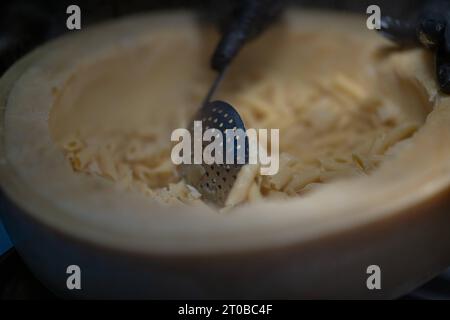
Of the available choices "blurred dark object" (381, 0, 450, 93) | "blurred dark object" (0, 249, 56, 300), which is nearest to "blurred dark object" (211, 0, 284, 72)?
"blurred dark object" (381, 0, 450, 93)

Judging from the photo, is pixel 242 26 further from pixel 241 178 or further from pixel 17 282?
pixel 17 282

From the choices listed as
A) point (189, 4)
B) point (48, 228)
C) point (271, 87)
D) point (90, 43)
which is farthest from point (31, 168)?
point (189, 4)

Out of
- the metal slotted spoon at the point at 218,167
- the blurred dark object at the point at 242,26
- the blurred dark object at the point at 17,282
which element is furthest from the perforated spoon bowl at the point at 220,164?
the blurred dark object at the point at 17,282

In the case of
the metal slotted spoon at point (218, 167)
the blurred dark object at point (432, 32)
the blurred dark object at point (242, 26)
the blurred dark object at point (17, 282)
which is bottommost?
the blurred dark object at point (17, 282)

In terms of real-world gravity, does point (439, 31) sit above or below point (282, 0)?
below

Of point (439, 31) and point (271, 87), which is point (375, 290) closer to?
point (439, 31)

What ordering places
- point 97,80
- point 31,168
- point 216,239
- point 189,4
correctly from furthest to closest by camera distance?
point 189,4
point 97,80
point 31,168
point 216,239

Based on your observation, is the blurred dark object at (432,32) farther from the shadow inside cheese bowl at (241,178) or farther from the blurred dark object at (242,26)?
the blurred dark object at (242,26)
